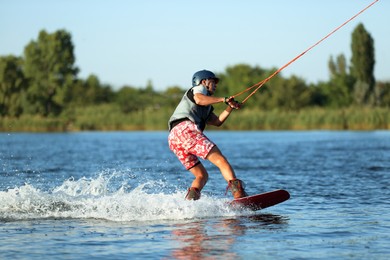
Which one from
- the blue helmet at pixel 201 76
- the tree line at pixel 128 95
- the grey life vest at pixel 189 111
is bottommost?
the grey life vest at pixel 189 111

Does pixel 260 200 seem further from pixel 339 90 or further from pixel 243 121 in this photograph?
pixel 339 90

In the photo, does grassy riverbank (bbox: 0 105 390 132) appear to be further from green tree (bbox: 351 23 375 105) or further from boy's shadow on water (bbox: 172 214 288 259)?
boy's shadow on water (bbox: 172 214 288 259)

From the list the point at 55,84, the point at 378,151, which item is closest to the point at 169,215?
the point at 378,151

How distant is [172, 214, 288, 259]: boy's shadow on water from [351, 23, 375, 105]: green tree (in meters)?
67.1

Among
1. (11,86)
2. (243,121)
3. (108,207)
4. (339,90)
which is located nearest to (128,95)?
(11,86)

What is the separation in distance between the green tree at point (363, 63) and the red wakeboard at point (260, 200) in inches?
2616

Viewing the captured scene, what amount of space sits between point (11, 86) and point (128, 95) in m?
12.6

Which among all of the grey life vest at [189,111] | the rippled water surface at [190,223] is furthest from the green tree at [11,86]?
the grey life vest at [189,111]

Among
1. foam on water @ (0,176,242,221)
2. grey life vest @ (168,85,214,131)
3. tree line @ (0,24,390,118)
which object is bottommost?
foam on water @ (0,176,242,221)

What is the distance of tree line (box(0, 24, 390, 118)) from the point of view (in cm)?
7506

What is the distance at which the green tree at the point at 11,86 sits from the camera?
7469 cm

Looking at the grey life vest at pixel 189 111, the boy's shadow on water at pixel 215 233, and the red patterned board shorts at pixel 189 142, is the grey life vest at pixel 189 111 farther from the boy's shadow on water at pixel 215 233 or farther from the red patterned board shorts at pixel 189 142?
the boy's shadow on water at pixel 215 233

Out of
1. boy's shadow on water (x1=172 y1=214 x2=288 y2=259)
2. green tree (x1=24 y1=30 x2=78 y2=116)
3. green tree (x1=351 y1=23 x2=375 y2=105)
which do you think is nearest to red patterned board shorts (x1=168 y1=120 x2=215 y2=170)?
boy's shadow on water (x1=172 y1=214 x2=288 y2=259)

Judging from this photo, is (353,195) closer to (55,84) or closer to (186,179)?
(186,179)
